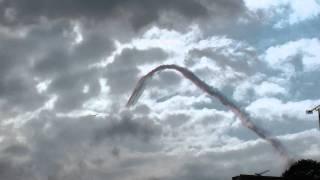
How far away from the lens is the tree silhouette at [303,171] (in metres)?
91.5

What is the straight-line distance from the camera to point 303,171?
323 ft

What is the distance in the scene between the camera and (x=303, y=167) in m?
102

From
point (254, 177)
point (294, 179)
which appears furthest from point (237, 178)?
point (294, 179)

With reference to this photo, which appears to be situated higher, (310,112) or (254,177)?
(310,112)

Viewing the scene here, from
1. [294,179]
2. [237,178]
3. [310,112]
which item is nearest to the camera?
Result: [237,178]

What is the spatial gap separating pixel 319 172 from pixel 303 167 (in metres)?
9.71

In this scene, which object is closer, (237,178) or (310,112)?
(237,178)

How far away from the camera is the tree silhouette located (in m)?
91.5

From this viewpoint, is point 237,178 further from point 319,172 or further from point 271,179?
point 319,172

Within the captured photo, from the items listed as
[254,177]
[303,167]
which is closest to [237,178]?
[254,177]

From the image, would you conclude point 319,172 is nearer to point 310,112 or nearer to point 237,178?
point 310,112

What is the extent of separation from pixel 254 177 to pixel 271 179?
196 inches

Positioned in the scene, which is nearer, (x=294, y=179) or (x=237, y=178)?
(x=237, y=178)

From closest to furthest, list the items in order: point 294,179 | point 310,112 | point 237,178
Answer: point 237,178 → point 294,179 → point 310,112
